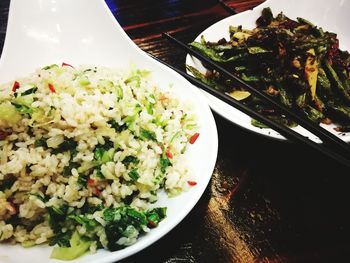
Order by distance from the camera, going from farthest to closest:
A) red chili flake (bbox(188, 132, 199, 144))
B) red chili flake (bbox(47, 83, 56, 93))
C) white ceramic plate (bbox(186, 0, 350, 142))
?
1. white ceramic plate (bbox(186, 0, 350, 142))
2. red chili flake (bbox(188, 132, 199, 144))
3. red chili flake (bbox(47, 83, 56, 93))

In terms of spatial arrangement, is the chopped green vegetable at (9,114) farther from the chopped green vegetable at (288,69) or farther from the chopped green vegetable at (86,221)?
the chopped green vegetable at (288,69)

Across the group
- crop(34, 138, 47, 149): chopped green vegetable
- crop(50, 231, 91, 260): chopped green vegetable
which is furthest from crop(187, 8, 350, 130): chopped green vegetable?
crop(50, 231, 91, 260): chopped green vegetable

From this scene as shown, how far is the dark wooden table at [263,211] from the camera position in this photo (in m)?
1.43

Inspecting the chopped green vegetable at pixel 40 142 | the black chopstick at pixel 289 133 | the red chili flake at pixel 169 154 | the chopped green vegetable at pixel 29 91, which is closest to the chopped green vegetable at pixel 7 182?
the chopped green vegetable at pixel 40 142

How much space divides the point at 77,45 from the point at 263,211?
71.3 inches

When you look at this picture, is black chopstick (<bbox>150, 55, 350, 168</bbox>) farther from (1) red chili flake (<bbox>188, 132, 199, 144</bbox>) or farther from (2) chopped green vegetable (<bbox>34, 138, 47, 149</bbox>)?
(2) chopped green vegetable (<bbox>34, 138, 47, 149</bbox>)

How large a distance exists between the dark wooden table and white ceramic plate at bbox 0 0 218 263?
0.89 ft

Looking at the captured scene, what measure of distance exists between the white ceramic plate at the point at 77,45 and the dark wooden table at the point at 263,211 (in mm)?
272

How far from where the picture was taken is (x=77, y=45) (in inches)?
93.4

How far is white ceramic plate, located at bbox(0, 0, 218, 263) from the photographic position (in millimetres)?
1892

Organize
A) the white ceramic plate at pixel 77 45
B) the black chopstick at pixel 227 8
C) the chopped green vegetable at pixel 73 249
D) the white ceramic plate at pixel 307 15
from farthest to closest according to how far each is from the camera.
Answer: the black chopstick at pixel 227 8 → the white ceramic plate at pixel 307 15 → the white ceramic plate at pixel 77 45 → the chopped green vegetable at pixel 73 249

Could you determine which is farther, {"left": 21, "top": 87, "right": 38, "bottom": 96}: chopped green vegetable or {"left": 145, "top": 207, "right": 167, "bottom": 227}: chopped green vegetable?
{"left": 21, "top": 87, "right": 38, "bottom": 96}: chopped green vegetable

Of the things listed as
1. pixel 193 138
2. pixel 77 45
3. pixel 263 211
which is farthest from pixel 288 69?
pixel 77 45

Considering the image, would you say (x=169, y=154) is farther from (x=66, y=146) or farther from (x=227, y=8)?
(x=227, y=8)
